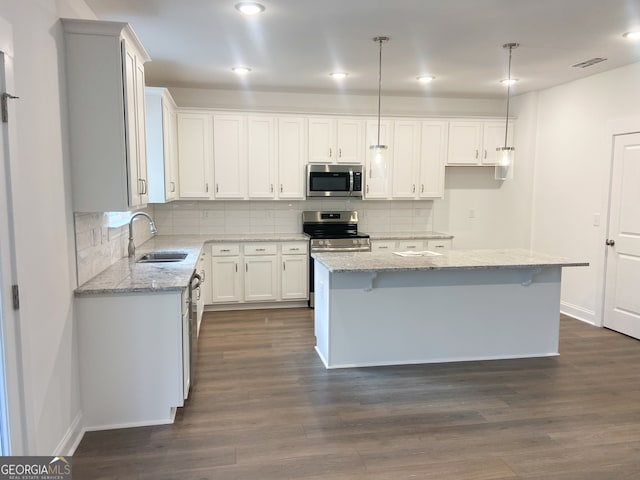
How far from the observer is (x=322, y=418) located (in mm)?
2896

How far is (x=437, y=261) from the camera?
370cm

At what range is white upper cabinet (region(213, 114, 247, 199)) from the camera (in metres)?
5.37

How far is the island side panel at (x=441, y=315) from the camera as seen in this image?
3.67 meters

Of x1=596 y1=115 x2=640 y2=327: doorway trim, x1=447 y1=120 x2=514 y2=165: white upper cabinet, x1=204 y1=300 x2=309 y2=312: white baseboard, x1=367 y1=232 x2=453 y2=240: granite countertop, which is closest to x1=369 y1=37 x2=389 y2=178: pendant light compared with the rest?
x1=367 y1=232 x2=453 y2=240: granite countertop

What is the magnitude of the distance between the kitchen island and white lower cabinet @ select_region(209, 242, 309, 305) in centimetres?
143

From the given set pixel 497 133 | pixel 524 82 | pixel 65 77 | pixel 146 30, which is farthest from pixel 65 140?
pixel 497 133

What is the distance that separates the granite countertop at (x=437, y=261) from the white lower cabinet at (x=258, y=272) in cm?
154

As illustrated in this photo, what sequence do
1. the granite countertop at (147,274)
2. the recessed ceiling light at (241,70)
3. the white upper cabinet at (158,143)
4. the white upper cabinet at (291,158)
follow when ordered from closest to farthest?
the granite countertop at (147,274), the white upper cabinet at (158,143), the recessed ceiling light at (241,70), the white upper cabinet at (291,158)

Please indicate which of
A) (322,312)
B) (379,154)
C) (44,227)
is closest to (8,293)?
(44,227)

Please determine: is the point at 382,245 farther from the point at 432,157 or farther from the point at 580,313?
the point at 580,313

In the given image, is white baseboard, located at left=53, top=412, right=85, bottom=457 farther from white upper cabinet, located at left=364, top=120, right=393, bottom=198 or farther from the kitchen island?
white upper cabinet, located at left=364, top=120, right=393, bottom=198
